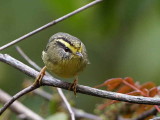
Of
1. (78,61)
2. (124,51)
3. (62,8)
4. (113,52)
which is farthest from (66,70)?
(113,52)

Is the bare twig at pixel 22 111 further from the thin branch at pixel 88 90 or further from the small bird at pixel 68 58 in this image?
the thin branch at pixel 88 90

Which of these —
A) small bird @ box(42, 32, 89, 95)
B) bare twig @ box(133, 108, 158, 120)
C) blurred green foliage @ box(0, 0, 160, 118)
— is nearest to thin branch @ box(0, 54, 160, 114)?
small bird @ box(42, 32, 89, 95)

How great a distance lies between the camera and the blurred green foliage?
2.74m

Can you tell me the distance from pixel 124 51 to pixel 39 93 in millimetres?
1008

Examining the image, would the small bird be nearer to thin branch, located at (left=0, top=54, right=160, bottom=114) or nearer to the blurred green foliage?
thin branch, located at (left=0, top=54, right=160, bottom=114)

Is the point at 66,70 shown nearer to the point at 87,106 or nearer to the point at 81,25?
the point at 81,25

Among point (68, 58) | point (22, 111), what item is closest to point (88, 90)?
point (68, 58)

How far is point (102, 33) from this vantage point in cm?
295

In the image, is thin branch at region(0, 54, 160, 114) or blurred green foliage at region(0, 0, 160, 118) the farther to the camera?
blurred green foliage at region(0, 0, 160, 118)

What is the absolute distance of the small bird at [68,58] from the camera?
7.30ft

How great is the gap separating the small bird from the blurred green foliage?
1.39 feet

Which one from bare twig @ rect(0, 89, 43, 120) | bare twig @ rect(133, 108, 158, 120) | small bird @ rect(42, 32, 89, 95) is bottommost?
bare twig @ rect(0, 89, 43, 120)

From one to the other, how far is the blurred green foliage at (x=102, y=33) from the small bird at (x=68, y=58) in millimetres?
424

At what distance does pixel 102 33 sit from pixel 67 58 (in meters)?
0.76
